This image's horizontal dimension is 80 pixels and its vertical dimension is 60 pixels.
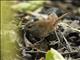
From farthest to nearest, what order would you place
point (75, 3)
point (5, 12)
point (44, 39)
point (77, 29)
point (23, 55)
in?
point (75, 3)
point (77, 29)
point (44, 39)
point (23, 55)
point (5, 12)

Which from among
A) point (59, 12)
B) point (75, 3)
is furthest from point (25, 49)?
point (75, 3)

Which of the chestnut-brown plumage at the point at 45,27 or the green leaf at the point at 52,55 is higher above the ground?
the chestnut-brown plumage at the point at 45,27

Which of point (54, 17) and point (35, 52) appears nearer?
point (35, 52)

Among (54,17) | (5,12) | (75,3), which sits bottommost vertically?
(75,3)

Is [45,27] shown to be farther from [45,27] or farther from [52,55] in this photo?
[52,55]

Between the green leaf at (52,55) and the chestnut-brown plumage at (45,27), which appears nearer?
the green leaf at (52,55)

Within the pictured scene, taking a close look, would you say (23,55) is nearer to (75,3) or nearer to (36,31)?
(36,31)

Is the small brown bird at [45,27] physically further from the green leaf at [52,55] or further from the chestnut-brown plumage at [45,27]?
the green leaf at [52,55]

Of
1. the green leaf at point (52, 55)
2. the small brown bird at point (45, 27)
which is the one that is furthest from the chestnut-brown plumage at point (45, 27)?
the green leaf at point (52, 55)

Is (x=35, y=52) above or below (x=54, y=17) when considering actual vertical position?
below

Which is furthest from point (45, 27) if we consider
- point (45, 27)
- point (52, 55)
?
point (52, 55)

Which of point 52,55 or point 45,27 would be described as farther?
point 45,27
